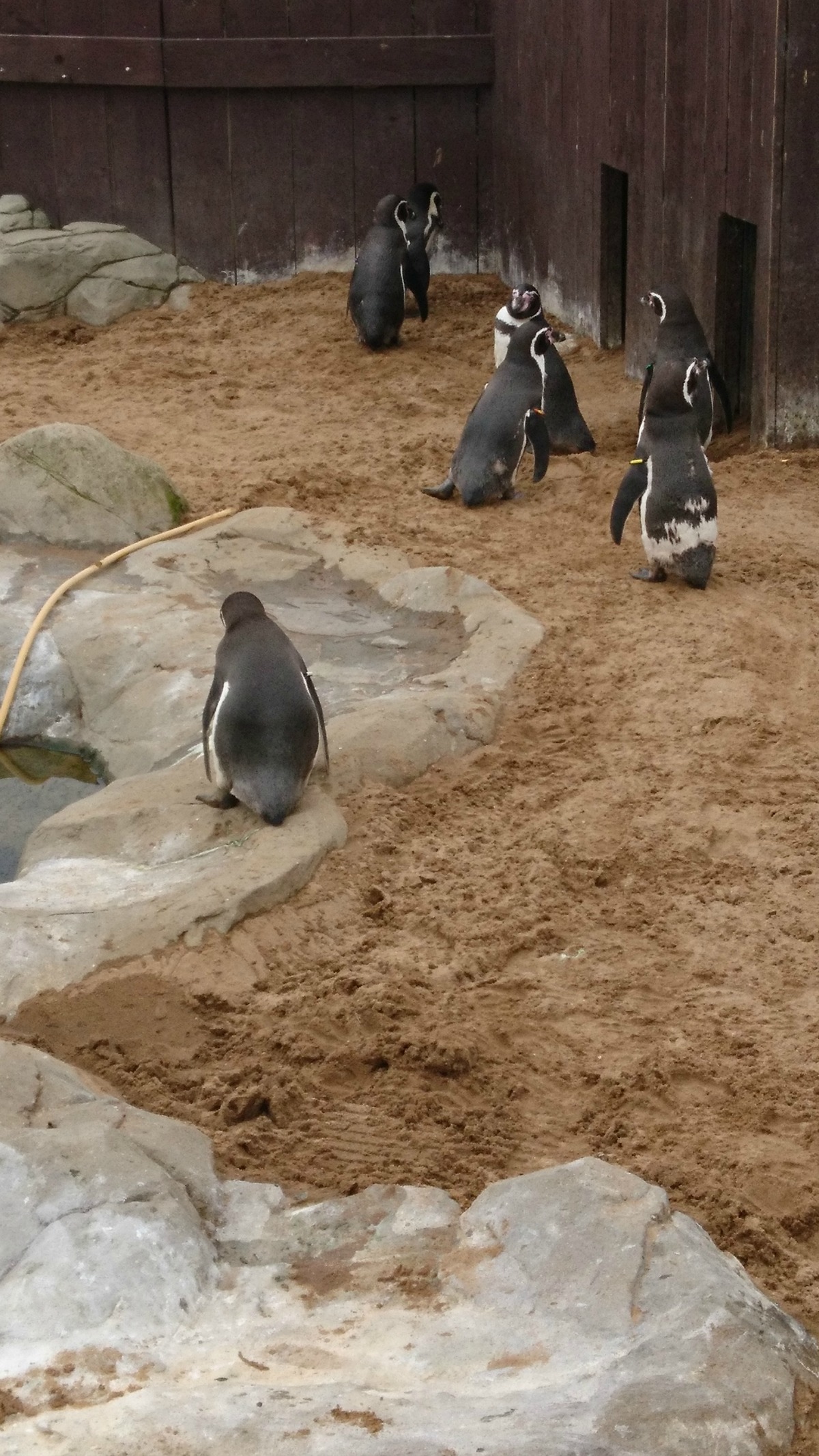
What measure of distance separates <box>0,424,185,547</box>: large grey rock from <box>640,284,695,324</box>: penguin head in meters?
2.59

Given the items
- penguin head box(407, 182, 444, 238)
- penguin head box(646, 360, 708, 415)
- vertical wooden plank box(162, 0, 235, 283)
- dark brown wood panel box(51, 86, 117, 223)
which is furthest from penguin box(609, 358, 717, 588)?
dark brown wood panel box(51, 86, 117, 223)

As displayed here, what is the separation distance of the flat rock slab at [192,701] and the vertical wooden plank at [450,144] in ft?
18.4

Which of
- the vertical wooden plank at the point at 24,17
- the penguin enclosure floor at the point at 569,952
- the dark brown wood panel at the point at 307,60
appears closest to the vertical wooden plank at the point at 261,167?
the dark brown wood panel at the point at 307,60

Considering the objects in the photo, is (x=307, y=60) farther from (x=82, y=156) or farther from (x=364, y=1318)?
(x=364, y=1318)

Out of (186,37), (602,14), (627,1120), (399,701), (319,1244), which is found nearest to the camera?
(319,1244)

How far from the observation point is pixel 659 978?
160 inches

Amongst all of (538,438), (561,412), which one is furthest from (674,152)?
(538,438)

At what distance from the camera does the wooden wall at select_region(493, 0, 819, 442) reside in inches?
293

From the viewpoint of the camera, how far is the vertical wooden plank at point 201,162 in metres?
11.1

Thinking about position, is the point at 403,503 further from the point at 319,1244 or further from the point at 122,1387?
the point at 122,1387

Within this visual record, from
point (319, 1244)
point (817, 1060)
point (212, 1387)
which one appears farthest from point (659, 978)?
point (212, 1387)

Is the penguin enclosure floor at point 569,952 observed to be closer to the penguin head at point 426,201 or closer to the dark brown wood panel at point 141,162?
the penguin head at point 426,201

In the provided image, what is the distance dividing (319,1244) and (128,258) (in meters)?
9.65

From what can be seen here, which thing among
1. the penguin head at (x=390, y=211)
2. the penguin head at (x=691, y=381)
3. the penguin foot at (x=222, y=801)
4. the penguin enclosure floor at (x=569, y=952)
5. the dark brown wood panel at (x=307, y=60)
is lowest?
Answer: the penguin enclosure floor at (x=569, y=952)
